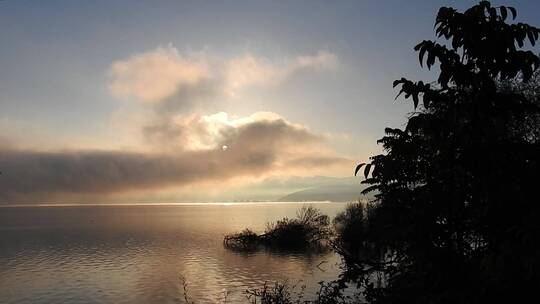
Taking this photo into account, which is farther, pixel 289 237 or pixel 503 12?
pixel 289 237

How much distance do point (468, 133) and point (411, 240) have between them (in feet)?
7.88

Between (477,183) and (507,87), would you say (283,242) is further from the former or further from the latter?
(477,183)

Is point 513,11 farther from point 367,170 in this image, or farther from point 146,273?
point 146,273

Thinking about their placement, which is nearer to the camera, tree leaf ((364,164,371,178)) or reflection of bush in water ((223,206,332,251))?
tree leaf ((364,164,371,178))

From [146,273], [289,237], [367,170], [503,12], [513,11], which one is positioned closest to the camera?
[513,11]

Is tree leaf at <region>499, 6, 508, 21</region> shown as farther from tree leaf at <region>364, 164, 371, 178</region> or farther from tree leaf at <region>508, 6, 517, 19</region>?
tree leaf at <region>364, 164, 371, 178</region>

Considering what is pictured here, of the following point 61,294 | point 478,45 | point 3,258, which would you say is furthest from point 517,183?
point 3,258

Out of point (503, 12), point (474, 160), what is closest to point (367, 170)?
point (474, 160)

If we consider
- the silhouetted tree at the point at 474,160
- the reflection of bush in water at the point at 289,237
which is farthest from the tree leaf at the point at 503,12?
the reflection of bush in water at the point at 289,237

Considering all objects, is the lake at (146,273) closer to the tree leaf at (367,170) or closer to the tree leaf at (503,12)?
the tree leaf at (367,170)

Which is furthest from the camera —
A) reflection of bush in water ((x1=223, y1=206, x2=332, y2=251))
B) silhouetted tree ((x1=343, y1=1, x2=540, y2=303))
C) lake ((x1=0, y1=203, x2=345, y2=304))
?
reflection of bush in water ((x1=223, y1=206, x2=332, y2=251))

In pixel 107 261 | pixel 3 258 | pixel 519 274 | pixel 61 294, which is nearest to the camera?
pixel 519 274

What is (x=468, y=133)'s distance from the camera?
6.43m

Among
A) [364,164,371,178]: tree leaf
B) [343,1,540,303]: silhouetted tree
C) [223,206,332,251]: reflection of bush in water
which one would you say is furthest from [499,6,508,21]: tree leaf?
[223,206,332,251]: reflection of bush in water
